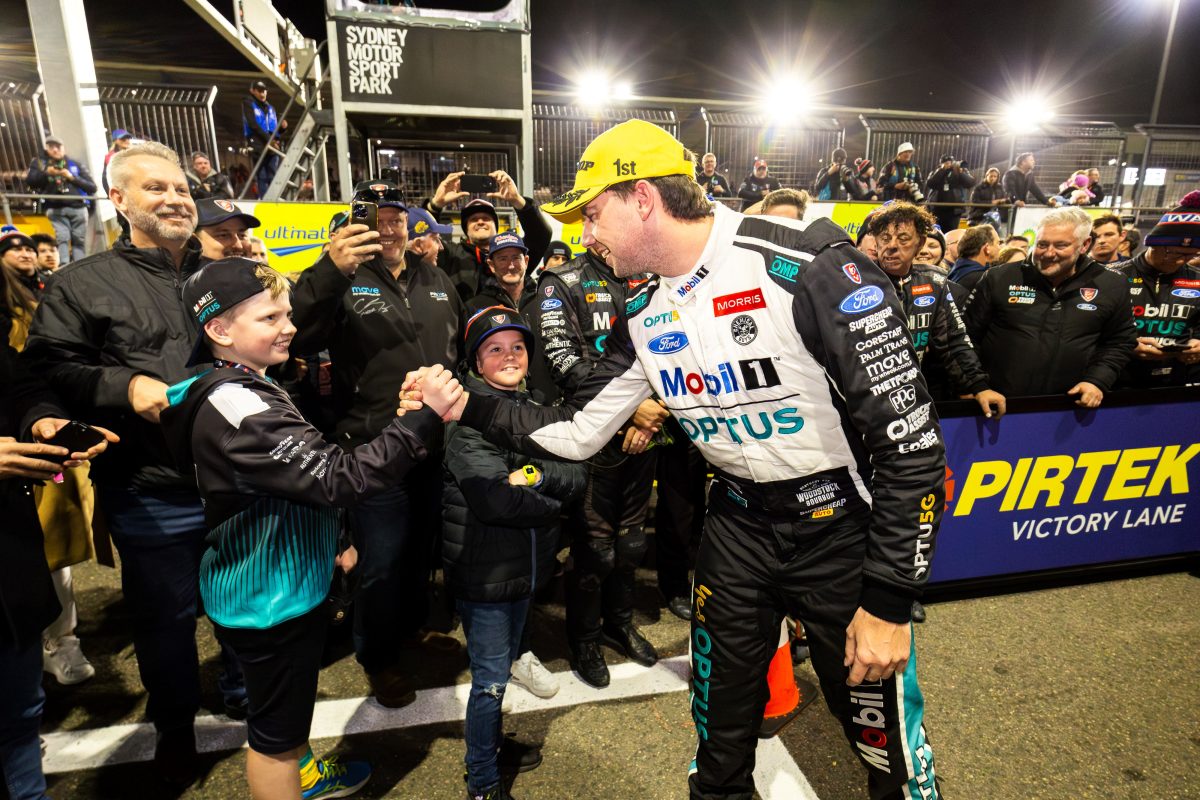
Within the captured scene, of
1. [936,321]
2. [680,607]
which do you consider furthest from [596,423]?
[936,321]

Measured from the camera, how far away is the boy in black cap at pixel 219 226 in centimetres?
346

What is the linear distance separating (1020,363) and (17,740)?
20.1ft

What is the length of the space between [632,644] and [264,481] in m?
2.56

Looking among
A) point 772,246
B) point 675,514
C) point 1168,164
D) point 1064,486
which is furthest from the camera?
point 1168,164

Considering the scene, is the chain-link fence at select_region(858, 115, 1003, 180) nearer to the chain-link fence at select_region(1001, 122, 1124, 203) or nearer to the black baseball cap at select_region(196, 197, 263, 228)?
the chain-link fence at select_region(1001, 122, 1124, 203)

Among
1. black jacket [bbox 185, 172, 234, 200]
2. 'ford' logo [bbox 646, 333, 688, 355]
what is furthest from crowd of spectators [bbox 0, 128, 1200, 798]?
black jacket [bbox 185, 172, 234, 200]

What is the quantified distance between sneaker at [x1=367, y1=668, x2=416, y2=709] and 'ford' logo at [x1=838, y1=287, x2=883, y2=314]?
299 cm

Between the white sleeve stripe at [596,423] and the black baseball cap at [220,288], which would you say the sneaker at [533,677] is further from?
the black baseball cap at [220,288]

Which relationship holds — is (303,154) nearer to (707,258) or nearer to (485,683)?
(485,683)

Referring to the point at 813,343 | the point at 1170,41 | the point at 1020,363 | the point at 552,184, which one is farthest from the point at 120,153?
the point at 1170,41

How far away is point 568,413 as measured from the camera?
101 inches

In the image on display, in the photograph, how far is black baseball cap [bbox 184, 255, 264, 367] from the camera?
2037mm

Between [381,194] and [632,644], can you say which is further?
[632,644]

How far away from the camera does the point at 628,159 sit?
2.01 metres
